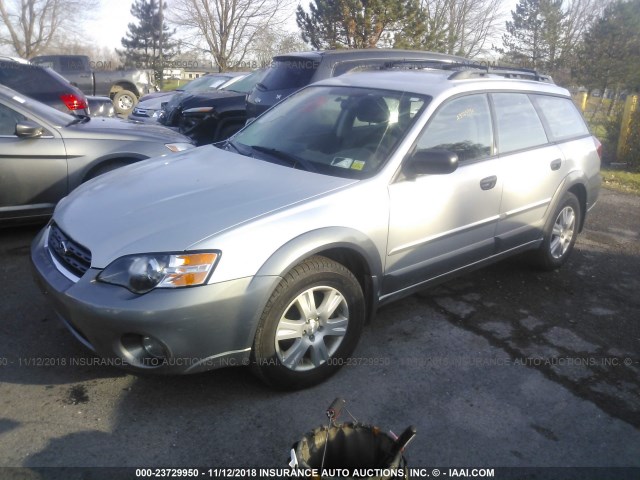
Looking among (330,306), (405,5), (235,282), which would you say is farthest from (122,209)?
(405,5)

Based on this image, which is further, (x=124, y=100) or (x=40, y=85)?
(x=124, y=100)

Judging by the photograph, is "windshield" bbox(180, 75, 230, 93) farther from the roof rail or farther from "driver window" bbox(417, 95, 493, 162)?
"driver window" bbox(417, 95, 493, 162)

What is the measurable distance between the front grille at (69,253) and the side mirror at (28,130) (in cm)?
210

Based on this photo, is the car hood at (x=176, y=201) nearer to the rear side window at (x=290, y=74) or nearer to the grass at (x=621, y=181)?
the rear side window at (x=290, y=74)

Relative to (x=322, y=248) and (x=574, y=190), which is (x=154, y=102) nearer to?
(x=574, y=190)

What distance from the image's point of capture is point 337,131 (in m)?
3.84

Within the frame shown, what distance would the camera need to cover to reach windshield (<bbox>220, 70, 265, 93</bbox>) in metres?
10.6

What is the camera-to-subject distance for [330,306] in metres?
3.12

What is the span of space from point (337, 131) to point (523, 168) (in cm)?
149

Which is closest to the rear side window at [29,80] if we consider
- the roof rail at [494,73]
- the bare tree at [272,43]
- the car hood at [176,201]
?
the car hood at [176,201]

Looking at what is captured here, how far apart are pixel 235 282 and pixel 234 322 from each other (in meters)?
0.20

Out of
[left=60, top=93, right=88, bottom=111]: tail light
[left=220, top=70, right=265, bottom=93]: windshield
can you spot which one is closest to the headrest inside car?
[left=60, top=93, right=88, bottom=111]: tail light

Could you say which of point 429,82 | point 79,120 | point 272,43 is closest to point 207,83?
point 79,120

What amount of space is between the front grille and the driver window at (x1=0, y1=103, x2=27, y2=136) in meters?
2.27
